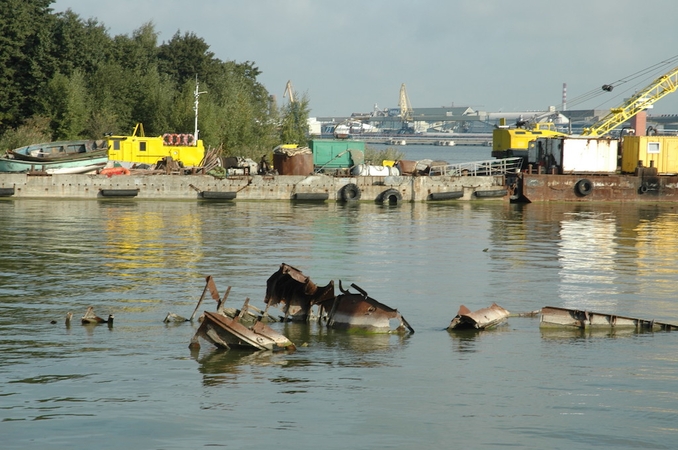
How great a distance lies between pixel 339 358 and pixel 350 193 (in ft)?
96.7

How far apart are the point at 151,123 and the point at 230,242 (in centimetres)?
3692

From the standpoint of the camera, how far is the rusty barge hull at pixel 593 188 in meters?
44.0

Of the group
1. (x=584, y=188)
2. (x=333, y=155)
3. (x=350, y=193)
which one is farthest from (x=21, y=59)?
(x=584, y=188)

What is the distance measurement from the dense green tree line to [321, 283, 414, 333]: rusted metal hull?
130 ft

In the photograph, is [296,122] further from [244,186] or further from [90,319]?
[90,319]

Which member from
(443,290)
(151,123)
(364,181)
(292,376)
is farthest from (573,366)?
(151,123)

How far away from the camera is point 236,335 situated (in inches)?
519

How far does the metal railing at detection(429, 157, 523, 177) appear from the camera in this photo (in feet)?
149

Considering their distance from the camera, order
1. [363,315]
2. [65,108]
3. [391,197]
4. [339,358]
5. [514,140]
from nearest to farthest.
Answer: [339,358] → [363,315] → [391,197] → [514,140] → [65,108]

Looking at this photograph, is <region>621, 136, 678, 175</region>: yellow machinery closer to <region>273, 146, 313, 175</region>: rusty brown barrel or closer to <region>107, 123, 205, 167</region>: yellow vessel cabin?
<region>273, 146, 313, 175</region>: rusty brown barrel

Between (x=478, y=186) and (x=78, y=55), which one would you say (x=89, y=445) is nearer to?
(x=478, y=186)

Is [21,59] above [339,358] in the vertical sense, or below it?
above

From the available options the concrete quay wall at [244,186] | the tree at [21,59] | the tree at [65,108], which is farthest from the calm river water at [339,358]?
the tree at [21,59]

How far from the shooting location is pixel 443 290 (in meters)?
18.5
